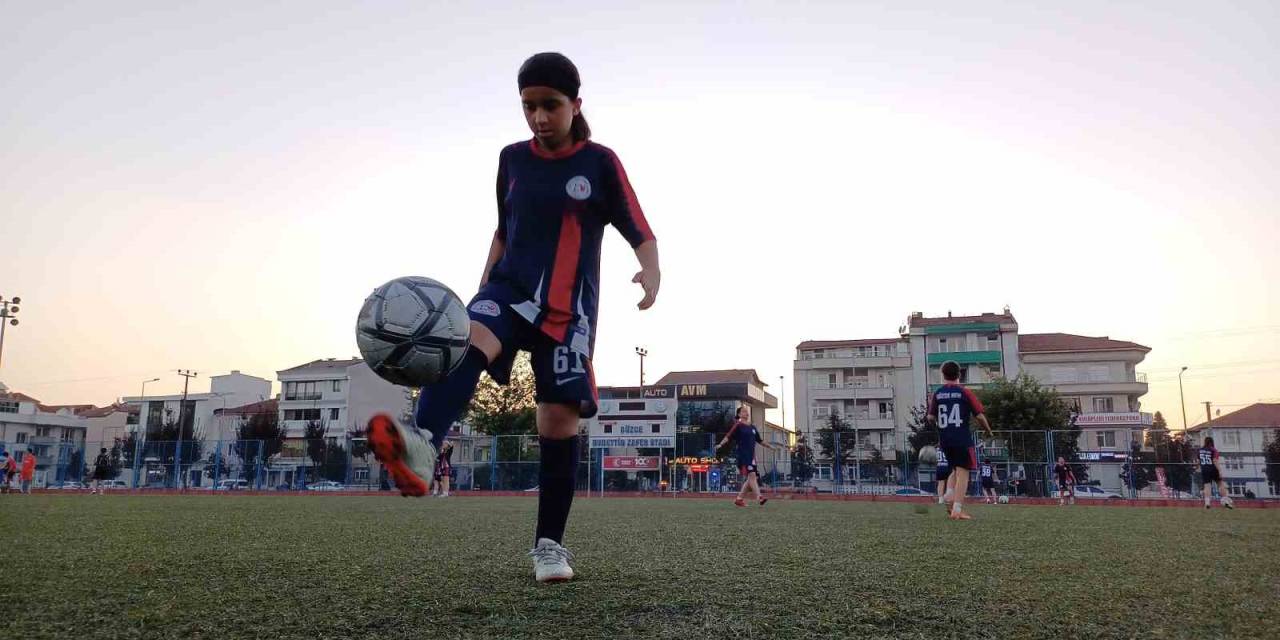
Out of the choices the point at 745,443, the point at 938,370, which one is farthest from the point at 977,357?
the point at 745,443

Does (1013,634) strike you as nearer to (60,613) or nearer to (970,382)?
(60,613)

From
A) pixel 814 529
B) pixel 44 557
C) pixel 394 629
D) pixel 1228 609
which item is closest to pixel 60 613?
pixel 394 629

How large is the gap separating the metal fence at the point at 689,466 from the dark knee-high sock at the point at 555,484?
2556 centimetres

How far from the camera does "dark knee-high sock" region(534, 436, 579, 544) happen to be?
11.7 feet

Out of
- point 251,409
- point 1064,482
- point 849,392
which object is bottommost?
point 1064,482

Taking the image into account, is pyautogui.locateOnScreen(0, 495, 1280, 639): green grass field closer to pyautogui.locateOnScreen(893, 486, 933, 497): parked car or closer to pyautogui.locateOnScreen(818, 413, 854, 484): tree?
pyautogui.locateOnScreen(893, 486, 933, 497): parked car

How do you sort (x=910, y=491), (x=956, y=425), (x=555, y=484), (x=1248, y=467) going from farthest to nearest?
1. (x=910, y=491)
2. (x=1248, y=467)
3. (x=956, y=425)
4. (x=555, y=484)

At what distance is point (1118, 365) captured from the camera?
6575 centimetres

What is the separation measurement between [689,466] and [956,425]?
95.0ft

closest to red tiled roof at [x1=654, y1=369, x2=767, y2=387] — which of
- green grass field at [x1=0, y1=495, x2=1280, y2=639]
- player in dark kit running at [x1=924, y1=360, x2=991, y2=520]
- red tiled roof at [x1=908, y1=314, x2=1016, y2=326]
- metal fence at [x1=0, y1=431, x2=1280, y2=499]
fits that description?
red tiled roof at [x1=908, y1=314, x2=1016, y2=326]

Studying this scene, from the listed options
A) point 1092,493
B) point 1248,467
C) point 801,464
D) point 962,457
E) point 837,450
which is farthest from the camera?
point 801,464

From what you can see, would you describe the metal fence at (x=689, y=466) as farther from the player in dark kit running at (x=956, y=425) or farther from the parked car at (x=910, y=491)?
the player in dark kit running at (x=956, y=425)

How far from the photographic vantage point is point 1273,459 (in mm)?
31125

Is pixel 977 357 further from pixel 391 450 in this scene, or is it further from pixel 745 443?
pixel 391 450
